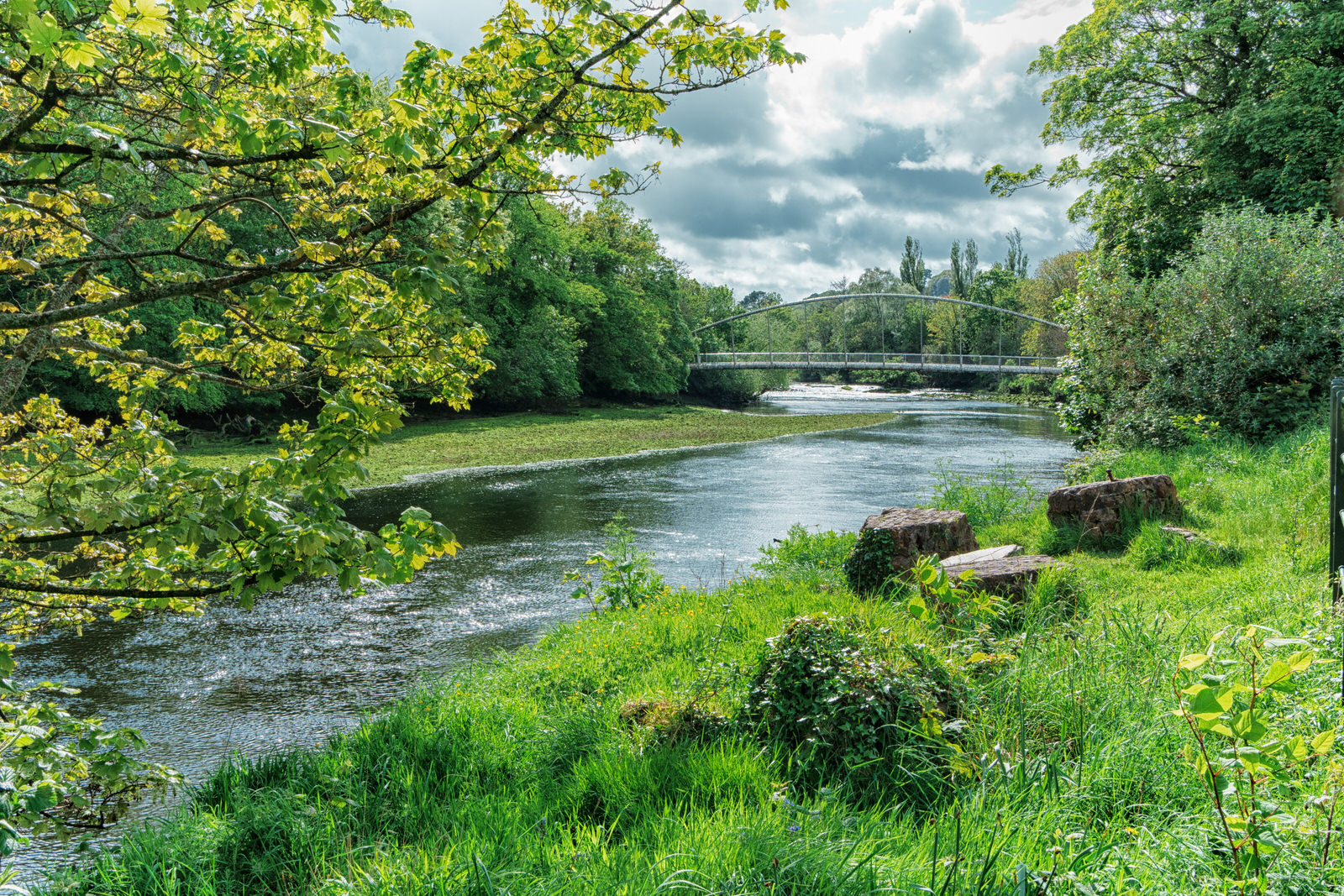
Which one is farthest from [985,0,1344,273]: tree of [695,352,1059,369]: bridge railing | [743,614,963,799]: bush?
[695,352,1059,369]: bridge railing

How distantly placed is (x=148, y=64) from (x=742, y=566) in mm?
8343

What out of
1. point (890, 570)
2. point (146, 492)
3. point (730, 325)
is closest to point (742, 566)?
point (890, 570)

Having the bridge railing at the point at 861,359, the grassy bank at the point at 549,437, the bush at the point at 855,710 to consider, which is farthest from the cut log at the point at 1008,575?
the bridge railing at the point at 861,359

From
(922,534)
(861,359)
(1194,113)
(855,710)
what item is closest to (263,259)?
(855,710)

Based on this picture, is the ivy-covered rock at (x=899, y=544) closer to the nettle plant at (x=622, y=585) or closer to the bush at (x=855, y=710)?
the nettle plant at (x=622, y=585)

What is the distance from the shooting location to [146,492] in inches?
112

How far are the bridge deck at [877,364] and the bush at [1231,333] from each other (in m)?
32.5

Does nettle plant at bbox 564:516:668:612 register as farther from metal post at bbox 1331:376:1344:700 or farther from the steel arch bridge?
the steel arch bridge

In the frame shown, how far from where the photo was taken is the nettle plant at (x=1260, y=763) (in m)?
1.66

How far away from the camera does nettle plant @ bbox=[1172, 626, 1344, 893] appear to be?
1.66m

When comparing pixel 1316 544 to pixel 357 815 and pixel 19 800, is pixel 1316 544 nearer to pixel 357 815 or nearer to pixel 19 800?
pixel 357 815

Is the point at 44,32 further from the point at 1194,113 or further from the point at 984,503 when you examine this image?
the point at 1194,113

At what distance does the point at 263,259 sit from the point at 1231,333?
14175mm

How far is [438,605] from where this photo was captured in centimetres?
890
